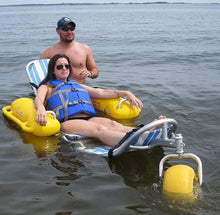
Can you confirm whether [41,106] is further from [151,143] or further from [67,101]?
[151,143]

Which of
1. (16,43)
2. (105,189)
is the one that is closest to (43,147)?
(105,189)

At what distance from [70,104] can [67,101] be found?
7 cm

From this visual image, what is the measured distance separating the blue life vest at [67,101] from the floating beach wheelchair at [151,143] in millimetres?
232

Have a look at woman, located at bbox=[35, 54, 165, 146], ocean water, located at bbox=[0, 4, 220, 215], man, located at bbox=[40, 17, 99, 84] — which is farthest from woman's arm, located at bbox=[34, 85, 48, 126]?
man, located at bbox=[40, 17, 99, 84]

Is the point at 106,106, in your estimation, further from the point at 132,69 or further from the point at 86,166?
the point at 132,69

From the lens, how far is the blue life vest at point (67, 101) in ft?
17.7

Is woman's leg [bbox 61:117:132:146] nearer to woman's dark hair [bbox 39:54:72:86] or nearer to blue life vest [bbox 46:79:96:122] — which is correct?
blue life vest [bbox 46:79:96:122]

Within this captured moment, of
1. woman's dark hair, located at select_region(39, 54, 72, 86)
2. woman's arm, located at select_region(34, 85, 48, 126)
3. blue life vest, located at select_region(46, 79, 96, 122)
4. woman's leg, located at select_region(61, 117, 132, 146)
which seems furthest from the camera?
A: woman's dark hair, located at select_region(39, 54, 72, 86)

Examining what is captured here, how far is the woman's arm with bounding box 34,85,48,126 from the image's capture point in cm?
493

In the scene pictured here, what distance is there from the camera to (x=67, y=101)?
5.43 meters

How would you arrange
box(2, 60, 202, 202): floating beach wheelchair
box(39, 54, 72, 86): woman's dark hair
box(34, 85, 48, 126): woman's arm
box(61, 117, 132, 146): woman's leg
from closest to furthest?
box(2, 60, 202, 202): floating beach wheelchair
box(61, 117, 132, 146): woman's leg
box(34, 85, 48, 126): woman's arm
box(39, 54, 72, 86): woman's dark hair

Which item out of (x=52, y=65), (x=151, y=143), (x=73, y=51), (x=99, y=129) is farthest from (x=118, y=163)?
(x=73, y=51)

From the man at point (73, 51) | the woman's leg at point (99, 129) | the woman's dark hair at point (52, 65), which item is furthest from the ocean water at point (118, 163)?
the man at point (73, 51)

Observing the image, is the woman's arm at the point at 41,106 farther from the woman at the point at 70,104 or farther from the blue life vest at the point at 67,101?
the blue life vest at the point at 67,101
